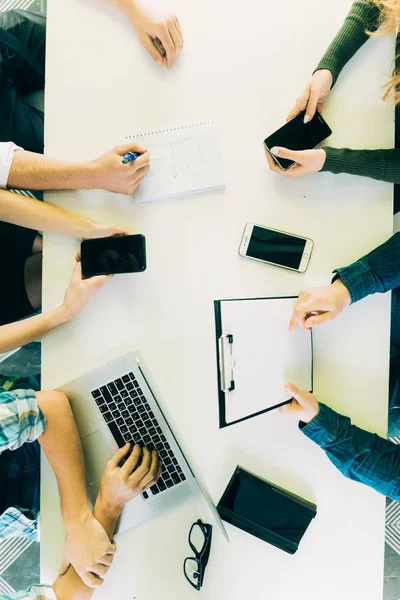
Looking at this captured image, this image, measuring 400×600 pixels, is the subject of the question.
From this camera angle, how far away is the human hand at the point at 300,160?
828mm

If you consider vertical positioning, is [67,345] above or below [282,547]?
above

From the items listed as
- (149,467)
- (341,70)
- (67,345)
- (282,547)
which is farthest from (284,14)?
(282,547)

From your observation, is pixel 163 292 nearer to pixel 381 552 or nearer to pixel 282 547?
pixel 282 547

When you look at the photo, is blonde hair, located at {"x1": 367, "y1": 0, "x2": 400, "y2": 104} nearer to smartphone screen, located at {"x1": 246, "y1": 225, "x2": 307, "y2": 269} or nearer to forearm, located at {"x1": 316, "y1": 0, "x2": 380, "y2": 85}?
forearm, located at {"x1": 316, "y1": 0, "x2": 380, "y2": 85}

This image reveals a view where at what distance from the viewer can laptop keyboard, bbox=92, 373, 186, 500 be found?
0.89 metres

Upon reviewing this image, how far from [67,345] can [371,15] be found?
0.91 meters

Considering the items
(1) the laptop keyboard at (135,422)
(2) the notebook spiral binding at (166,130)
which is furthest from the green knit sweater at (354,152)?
(1) the laptop keyboard at (135,422)

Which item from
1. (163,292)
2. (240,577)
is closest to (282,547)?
(240,577)

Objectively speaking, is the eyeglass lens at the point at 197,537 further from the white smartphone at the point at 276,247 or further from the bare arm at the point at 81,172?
the bare arm at the point at 81,172

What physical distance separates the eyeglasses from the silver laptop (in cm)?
7

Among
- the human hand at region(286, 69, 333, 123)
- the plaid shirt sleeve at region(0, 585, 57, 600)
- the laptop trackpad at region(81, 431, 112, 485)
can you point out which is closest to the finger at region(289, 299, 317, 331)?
the human hand at region(286, 69, 333, 123)

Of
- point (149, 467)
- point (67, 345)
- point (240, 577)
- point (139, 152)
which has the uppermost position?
point (139, 152)

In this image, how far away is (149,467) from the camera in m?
0.87

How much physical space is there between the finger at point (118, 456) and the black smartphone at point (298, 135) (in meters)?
0.65
